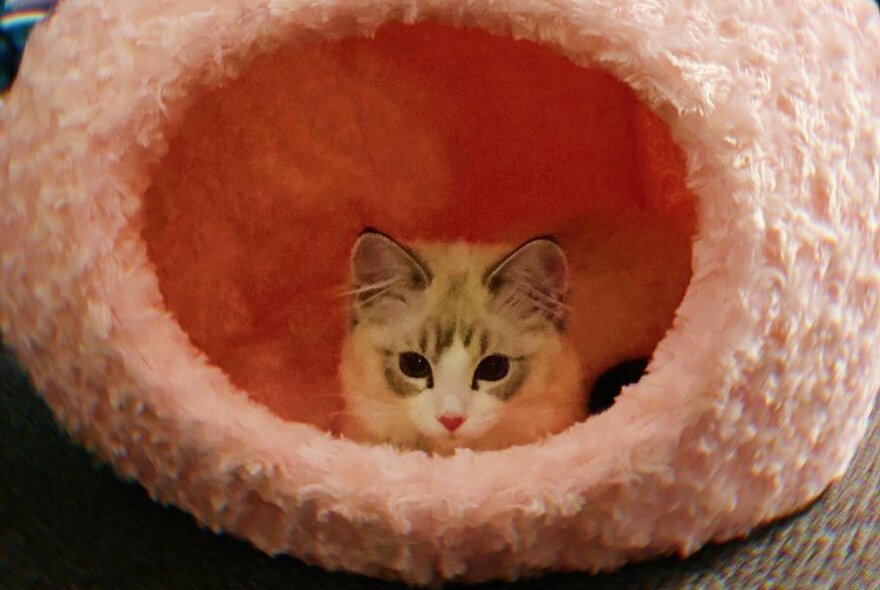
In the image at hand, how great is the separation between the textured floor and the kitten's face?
20 cm

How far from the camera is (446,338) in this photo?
102 centimetres

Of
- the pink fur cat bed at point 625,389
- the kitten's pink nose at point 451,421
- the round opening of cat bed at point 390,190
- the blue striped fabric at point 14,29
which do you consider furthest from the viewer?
the blue striped fabric at point 14,29

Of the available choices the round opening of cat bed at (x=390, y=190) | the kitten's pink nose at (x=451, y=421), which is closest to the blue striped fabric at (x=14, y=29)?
the round opening of cat bed at (x=390, y=190)

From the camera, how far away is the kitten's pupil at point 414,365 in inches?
40.6

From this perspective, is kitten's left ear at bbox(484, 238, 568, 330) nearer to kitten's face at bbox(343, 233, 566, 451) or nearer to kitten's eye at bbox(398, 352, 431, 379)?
kitten's face at bbox(343, 233, 566, 451)

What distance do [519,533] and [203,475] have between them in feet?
1.08

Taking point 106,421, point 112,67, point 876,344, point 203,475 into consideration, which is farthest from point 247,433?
point 876,344

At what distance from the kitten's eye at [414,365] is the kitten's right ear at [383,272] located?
0.08m

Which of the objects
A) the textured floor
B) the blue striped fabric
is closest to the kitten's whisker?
the textured floor

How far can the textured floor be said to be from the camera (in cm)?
90

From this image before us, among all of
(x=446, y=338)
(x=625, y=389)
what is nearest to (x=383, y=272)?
(x=446, y=338)

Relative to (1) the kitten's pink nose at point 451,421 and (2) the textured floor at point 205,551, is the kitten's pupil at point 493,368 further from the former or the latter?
(2) the textured floor at point 205,551

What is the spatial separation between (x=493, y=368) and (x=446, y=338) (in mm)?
69

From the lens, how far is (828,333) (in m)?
0.85
